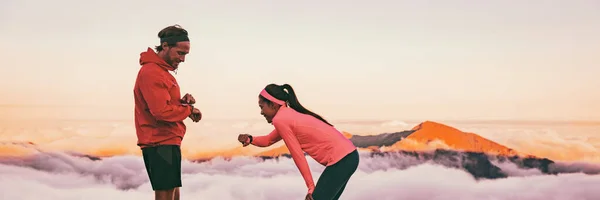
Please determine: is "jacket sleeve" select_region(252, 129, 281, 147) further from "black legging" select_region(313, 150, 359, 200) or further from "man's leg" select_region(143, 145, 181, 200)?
"man's leg" select_region(143, 145, 181, 200)

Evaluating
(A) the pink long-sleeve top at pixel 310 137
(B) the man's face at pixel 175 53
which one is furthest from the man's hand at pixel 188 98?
(A) the pink long-sleeve top at pixel 310 137

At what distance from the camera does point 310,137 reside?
5.87 meters

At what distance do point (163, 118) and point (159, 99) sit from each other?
0.50ft

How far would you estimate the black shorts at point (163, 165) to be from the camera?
5.71 metres

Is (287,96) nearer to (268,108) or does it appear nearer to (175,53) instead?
(268,108)

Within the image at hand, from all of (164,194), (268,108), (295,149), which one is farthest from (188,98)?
(295,149)

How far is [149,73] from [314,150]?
4.90 feet

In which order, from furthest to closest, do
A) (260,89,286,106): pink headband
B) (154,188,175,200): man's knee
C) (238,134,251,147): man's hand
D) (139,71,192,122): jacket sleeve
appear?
(238,134,251,147): man's hand < (260,89,286,106): pink headband < (154,188,175,200): man's knee < (139,71,192,122): jacket sleeve

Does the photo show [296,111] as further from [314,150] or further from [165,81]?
[165,81]

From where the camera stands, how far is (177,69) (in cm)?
592

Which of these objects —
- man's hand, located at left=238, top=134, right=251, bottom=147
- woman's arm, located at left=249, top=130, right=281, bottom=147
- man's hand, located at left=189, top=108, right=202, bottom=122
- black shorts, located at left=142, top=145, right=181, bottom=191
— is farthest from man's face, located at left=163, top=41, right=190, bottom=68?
woman's arm, located at left=249, top=130, right=281, bottom=147

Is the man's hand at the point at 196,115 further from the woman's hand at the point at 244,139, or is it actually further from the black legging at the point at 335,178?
the black legging at the point at 335,178

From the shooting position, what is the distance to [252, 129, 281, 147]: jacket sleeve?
20.6 feet

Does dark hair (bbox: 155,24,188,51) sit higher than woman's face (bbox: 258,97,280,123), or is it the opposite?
dark hair (bbox: 155,24,188,51)
